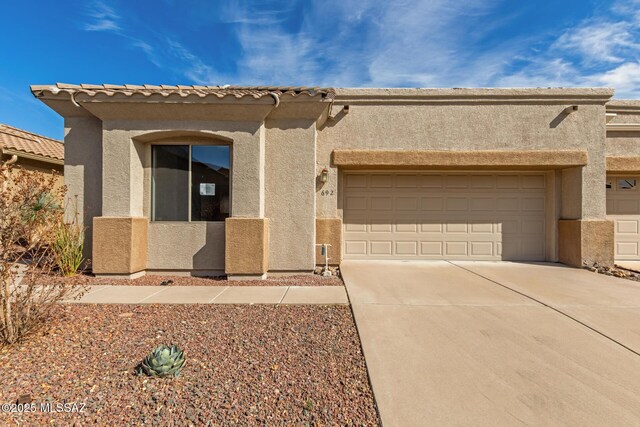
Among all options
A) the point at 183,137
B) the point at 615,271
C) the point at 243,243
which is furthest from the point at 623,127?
the point at 183,137

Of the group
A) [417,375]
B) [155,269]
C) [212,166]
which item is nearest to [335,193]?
[212,166]

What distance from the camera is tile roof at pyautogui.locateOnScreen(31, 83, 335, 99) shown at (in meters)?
6.12

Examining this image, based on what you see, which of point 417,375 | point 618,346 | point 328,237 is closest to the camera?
point 417,375

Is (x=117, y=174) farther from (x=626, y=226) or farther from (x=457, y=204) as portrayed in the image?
(x=626, y=226)

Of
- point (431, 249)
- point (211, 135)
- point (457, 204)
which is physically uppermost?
point (211, 135)

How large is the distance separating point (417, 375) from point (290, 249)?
4.39 metres

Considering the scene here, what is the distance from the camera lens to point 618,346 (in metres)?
3.45

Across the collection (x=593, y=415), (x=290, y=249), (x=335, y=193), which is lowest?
(x=593, y=415)

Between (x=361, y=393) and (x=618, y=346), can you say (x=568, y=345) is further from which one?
(x=361, y=393)

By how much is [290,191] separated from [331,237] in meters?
1.59

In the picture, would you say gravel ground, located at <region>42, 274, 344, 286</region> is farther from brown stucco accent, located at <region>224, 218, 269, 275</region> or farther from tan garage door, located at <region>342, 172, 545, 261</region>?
tan garage door, located at <region>342, 172, 545, 261</region>

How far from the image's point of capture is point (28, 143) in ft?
36.1

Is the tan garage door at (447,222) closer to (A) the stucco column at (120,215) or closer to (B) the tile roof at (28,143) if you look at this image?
(A) the stucco column at (120,215)

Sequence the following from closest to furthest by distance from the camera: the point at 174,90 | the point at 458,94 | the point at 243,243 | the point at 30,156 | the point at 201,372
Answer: the point at 201,372
the point at 243,243
the point at 174,90
the point at 458,94
the point at 30,156
